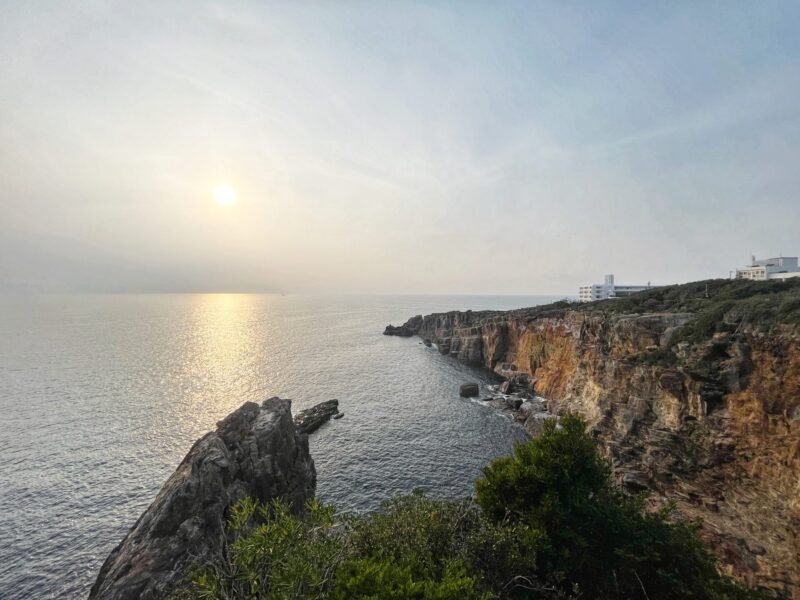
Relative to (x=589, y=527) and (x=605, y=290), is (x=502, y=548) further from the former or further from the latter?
(x=605, y=290)

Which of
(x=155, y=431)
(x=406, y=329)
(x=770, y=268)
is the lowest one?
(x=155, y=431)

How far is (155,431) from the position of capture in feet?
160

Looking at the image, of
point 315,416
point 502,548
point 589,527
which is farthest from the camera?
point 315,416

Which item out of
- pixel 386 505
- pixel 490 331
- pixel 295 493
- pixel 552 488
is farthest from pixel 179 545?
pixel 490 331

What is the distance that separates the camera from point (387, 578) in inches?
364

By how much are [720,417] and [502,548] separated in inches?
887

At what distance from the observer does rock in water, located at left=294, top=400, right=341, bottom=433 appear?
5075cm

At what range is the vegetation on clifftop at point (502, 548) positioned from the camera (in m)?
10.1

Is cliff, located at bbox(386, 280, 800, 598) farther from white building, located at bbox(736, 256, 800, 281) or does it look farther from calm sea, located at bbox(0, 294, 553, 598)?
white building, located at bbox(736, 256, 800, 281)

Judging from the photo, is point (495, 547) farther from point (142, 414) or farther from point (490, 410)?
point (142, 414)

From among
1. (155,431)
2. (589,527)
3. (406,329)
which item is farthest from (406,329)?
(589,527)

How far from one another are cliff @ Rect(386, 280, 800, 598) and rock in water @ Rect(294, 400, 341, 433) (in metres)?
38.2

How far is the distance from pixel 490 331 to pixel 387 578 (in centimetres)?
8895

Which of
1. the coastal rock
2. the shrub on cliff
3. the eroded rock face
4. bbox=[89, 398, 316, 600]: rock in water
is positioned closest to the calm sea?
bbox=[89, 398, 316, 600]: rock in water
